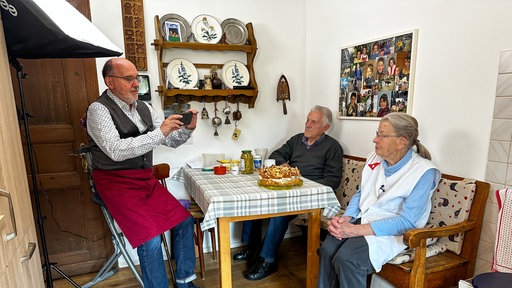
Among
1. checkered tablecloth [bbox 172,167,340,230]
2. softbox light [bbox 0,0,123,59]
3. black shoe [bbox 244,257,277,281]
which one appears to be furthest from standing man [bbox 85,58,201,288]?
black shoe [bbox 244,257,277,281]

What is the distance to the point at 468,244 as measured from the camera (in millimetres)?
1555

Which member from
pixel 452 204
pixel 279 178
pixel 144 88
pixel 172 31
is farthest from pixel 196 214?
pixel 452 204

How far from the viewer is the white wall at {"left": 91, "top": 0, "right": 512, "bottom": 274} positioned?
156 cm

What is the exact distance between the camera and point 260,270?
7.22 ft

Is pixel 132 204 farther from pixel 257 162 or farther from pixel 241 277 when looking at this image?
pixel 241 277

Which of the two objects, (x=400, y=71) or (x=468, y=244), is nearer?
(x=468, y=244)

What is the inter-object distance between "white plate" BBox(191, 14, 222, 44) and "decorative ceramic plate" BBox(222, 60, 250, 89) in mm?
231

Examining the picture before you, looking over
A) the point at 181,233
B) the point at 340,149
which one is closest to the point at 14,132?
the point at 181,233

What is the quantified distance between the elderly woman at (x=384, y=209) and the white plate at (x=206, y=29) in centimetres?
152

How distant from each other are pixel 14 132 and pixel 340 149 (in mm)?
2030

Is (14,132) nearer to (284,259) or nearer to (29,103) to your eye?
(29,103)

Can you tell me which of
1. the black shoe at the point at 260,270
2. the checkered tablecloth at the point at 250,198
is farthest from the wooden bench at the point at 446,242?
the black shoe at the point at 260,270

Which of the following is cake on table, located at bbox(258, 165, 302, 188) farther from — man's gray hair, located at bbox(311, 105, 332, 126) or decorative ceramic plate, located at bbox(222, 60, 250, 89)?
decorative ceramic plate, located at bbox(222, 60, 250, 89)

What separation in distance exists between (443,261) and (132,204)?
66.1 inches
